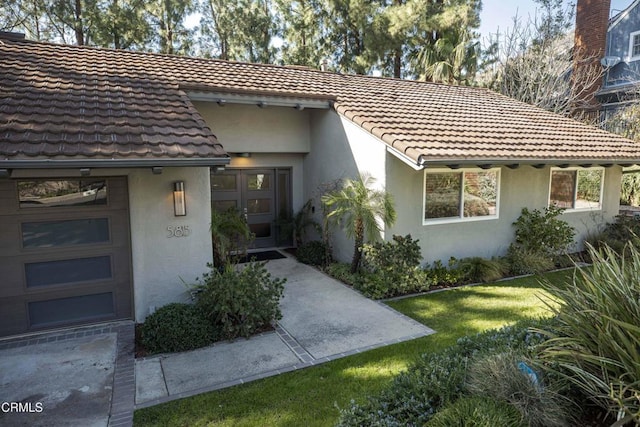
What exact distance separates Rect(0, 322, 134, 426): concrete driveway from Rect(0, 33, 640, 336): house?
0.54m

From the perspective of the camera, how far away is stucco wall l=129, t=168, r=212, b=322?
6637 millimetres

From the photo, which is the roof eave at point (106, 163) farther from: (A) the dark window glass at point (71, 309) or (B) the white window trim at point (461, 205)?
(B) the white window trim at point (461, 205)

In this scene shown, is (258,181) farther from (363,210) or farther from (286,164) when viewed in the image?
(363,210)

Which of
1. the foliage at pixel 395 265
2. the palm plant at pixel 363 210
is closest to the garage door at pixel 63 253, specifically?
the palm plant at pixel 363 210

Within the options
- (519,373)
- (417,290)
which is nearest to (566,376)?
(519,373)

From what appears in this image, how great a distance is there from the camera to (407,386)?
3.54 meters

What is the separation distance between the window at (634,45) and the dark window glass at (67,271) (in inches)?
953

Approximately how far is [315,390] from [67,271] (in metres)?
4.67

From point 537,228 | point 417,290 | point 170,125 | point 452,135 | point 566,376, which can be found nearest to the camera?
point 566,376

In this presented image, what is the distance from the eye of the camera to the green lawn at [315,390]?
165 inches

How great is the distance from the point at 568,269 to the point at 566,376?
8.57 m

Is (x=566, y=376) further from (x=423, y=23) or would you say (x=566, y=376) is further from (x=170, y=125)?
(x=423, y=23)

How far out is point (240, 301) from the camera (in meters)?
6.09

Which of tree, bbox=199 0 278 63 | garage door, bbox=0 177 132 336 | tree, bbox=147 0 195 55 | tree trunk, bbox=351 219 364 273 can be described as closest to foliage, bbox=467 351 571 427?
tree trunk, bbox=351 219 364 273
